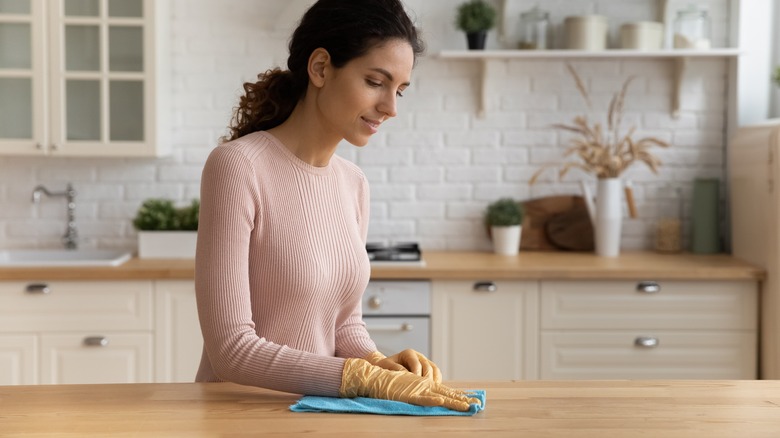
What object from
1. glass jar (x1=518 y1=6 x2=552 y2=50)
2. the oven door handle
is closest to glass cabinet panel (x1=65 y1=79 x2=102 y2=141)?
the oven door handle

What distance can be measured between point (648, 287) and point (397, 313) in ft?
3.27

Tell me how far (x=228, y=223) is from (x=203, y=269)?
0.34 feet

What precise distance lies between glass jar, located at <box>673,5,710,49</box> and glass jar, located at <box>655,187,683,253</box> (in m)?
0.67

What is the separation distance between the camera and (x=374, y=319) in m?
3.86

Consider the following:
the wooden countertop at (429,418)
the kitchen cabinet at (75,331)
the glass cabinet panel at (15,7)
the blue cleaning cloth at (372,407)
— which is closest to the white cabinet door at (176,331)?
the kitchen cabinet at (75,331)

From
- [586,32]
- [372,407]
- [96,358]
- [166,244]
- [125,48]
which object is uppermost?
[586,32]

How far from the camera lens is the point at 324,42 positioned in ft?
6.75

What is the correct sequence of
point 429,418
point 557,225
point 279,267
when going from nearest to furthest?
point 429,418 → point 279,267 → point 557,225

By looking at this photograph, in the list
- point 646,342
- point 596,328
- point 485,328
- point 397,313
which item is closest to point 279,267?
point 397,313

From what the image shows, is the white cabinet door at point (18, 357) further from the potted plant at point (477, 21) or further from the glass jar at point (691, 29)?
the glass jar at point (691, 29)

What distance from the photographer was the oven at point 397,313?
12.7 ft

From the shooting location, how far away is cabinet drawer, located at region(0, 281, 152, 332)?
12.4ft

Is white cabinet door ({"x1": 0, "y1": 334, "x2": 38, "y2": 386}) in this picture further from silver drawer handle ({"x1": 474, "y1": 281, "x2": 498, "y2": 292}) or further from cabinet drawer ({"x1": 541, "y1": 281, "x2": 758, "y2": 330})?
cabinet drawer ({"x1": 541, "y1": 281, "x2": 758, "y2": 330})

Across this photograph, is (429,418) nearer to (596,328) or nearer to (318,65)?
(318,65)
